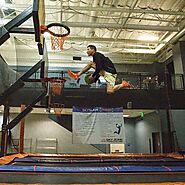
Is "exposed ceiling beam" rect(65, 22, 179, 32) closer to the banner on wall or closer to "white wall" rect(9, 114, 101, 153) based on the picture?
the banner on wall

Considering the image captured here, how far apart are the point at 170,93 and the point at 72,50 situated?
447 centimetres

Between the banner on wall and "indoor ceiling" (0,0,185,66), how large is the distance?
8.75 feet

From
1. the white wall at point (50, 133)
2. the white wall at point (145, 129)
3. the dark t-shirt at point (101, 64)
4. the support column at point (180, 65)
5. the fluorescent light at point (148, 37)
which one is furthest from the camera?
the white wall at point (145, 129)

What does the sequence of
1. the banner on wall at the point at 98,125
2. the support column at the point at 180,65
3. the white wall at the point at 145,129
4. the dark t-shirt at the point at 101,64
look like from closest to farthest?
the dark t-shirt at the point at 101,64 < the banner on wall at the point at 98,125 < the support column at the point at 180,65 < the white wall at the point at 145,129

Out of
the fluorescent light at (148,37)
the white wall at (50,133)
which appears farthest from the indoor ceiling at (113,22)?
the white wall at (50,133)

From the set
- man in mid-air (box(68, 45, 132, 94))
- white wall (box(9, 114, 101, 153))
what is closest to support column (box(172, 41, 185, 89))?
white wall (box(9, 114, 101, 153))

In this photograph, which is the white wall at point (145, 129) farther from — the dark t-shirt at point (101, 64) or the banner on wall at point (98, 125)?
A: the dark t-shirt at point (101, 64)

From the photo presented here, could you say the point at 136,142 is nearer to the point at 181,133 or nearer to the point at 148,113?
the point at 148,113

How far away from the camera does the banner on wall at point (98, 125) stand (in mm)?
7332

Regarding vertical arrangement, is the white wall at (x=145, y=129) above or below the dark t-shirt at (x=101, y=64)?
below

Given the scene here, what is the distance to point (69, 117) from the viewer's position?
11.0m

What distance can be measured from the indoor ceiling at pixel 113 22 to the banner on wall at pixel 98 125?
267cm

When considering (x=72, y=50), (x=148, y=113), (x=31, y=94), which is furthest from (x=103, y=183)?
(x=148, y=113)

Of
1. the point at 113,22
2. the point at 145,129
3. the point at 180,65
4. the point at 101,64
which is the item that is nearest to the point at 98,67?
the point at 101,64
